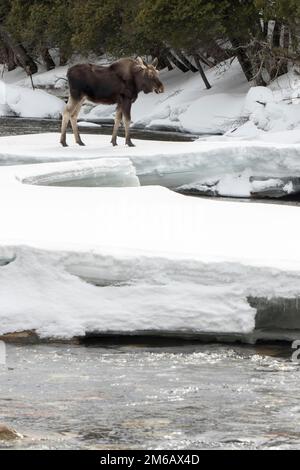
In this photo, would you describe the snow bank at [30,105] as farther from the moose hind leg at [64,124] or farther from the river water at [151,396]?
the river water at [151,396]

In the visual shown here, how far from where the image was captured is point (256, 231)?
400 inches

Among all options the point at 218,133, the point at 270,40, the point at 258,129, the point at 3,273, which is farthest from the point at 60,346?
the point at 270,40

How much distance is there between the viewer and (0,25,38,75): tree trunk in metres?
49.9

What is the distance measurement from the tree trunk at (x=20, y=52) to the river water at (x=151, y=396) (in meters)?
42.1

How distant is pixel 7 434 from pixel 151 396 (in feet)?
4.33

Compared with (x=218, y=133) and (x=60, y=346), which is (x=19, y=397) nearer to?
(x=60, y=346)

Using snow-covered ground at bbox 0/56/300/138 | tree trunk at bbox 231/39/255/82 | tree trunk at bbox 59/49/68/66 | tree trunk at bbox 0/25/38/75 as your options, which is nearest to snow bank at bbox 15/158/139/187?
snow-covered ground at bbox 0/56/300/138

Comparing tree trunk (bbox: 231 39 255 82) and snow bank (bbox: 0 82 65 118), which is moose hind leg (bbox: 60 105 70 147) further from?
snow bank (bbox: 0 82 65 118)

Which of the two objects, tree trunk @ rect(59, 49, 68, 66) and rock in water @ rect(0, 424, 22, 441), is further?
tree trunk @ rect(59, 49, 68, 66)

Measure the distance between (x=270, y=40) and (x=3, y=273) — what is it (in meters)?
28.6

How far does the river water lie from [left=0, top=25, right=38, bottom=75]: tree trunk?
42.1 metres

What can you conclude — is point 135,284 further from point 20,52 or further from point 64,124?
point 20,52

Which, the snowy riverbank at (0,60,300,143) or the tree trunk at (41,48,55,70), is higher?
the snowy riverbank at (0,60,300,143)

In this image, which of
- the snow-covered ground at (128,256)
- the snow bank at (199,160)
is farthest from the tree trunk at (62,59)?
the snow-covered ground at (128,256)
